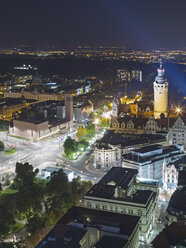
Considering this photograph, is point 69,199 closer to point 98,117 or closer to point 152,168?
point 152,168

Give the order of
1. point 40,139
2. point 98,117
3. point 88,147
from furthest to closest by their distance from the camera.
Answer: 1. point 98,117
2. point 40,139
3. point 88,147

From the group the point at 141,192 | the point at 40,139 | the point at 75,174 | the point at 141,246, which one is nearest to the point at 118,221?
the point at 141,246

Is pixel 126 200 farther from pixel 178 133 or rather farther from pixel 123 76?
pixel 123 76

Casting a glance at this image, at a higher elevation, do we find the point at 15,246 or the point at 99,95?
the point at 99,95

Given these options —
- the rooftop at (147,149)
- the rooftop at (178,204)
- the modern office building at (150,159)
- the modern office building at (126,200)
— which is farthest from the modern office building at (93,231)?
the rooftop at (147,149)

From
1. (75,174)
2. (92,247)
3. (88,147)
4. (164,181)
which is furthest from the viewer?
(88,147)

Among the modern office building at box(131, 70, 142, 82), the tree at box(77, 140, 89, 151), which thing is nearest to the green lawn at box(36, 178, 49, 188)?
the tree at box(77, 140, 89, 151)

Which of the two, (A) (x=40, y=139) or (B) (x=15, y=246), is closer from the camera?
(B) (x=15, y=246)
